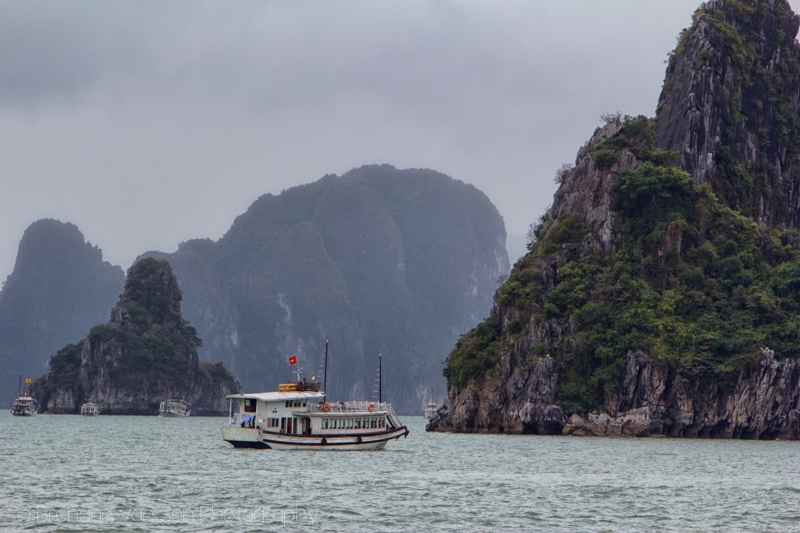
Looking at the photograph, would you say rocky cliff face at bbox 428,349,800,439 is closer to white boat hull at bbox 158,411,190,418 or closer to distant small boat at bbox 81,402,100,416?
distant small boat at bbox 81,402,100,416

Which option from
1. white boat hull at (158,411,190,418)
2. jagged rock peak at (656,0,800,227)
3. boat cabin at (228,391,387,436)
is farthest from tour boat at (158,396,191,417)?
boat cabin at (228,391,387,436)

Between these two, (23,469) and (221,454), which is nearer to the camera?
(23,469)

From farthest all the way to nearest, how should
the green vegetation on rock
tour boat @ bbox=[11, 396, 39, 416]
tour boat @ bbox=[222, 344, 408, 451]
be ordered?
tour boat @ bbox=[11, 396, 39, 416] < the green vegetation on rock < tour boat @ bbox=[222, 344, 408, 451]

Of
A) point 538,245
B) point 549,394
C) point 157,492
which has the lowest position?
A: point 157,492

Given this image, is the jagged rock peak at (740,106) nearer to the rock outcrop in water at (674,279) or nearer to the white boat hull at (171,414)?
the rock outcrop in water at (674,279)

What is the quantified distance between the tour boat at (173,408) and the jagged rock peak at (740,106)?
8638cm

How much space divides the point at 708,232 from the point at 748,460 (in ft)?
146

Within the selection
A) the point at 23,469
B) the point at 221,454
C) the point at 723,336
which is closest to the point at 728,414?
the point at 723,336

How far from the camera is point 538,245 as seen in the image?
344 feet

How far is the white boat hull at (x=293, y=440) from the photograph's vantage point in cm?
5966

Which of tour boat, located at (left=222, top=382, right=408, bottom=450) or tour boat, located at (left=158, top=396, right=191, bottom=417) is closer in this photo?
tour boat, located at (left=222, top=382, right=408, bottom=450)

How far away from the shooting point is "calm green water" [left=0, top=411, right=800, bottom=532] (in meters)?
31.5

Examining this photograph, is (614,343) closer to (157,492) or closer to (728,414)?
(728,414)

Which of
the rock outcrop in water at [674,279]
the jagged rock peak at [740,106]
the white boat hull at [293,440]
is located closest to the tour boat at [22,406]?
the rock outcrop in water at [674,279]
